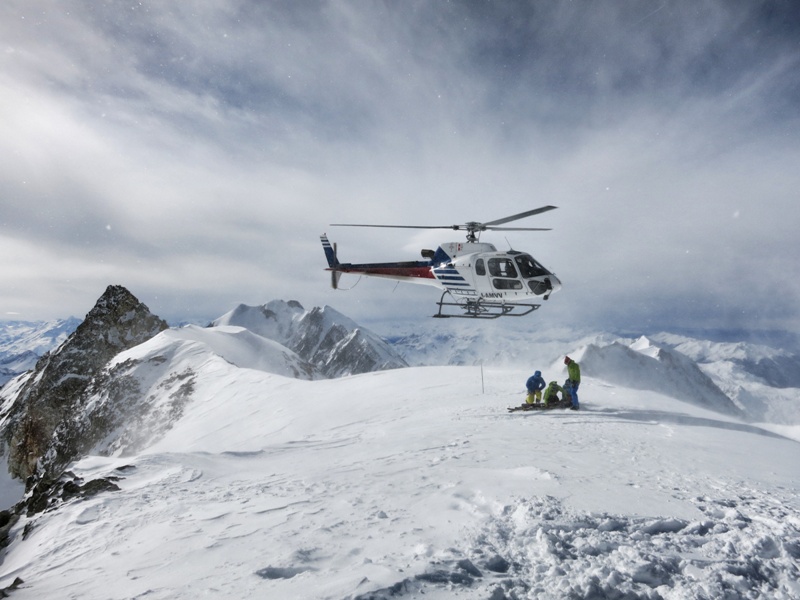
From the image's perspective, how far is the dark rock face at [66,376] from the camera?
193 ft

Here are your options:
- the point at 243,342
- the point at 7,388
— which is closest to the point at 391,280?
the point at 243,342

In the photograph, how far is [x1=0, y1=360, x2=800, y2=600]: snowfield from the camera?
389 centimetres

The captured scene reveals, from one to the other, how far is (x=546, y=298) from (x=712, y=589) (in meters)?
12.9

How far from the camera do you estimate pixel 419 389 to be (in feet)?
62.5

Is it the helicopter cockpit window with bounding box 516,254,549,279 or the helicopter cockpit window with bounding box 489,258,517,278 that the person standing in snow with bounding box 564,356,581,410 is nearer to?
the helicopter cockpit window with bounding box 516,254,549,279

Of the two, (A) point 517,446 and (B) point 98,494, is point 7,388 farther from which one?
(A) point 517,446

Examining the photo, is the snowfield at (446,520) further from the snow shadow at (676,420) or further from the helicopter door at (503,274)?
the helicopter door at (503,274)

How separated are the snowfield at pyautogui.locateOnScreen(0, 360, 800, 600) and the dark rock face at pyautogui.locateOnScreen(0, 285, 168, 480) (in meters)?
55.5

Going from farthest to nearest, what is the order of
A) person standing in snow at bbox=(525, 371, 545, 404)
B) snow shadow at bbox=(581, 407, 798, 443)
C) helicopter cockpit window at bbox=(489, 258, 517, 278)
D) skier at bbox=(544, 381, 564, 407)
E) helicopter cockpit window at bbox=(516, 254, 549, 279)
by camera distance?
helicopter cockpit window at bbox=(489, 258, 517, 278) → helicopter cockpit window at bbox=(516, 254, 549, 279) → person standing in snow at bbox=(525, 371, 545, 404) → skier at bbox=(544, 381, 564, 407) → snow shadow at bbox=(581, 407, 798, 443)

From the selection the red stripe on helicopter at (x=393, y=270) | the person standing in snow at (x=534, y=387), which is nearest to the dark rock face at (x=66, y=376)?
the red stripe on helicopter at (x=393, y=270)

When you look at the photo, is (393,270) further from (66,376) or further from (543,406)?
(66,376)

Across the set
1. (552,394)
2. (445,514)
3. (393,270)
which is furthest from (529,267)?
(445,514)

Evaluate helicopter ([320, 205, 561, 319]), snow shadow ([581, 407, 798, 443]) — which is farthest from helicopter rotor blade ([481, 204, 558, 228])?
snow shadow ([581, 407, 798, 443])

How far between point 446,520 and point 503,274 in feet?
39.2
